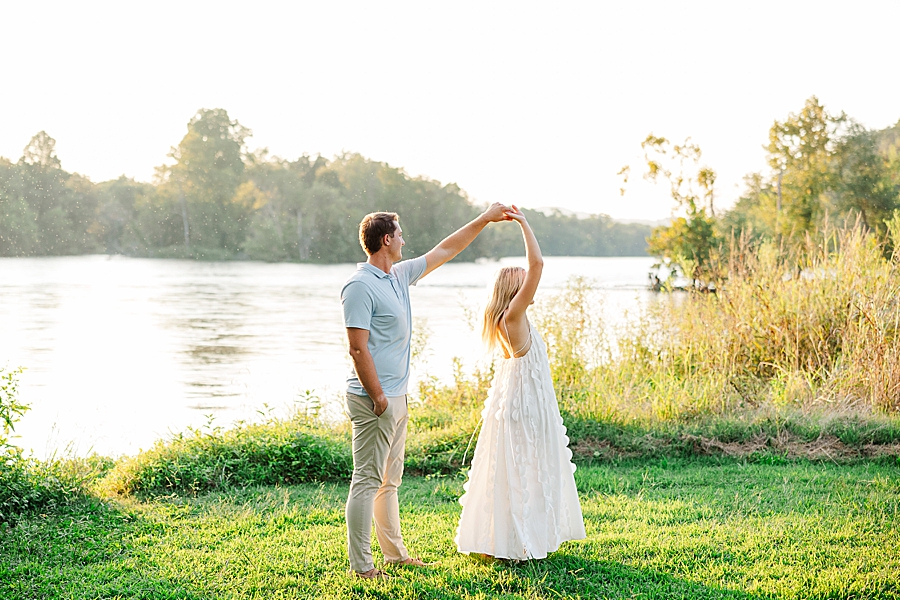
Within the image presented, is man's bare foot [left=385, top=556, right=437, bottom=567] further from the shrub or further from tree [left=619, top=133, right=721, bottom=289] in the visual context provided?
tree [left=619, top=133, right=721, bottom=289]

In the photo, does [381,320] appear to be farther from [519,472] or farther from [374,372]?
[519,472]

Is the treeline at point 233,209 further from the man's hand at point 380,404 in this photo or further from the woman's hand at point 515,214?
the man's hand at point 380,404

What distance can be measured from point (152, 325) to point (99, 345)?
3536 millimetres

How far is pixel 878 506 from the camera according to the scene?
4867 mm

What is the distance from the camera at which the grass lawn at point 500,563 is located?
359 cm

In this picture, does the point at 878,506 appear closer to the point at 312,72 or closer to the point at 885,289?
the point at 885,289

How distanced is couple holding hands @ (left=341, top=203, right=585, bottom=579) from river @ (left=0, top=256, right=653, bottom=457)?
0.35 m

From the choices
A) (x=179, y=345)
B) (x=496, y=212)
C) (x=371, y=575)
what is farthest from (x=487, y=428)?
(x=179, y=345)

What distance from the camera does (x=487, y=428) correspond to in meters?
3.86

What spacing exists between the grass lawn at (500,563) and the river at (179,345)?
1.17 metres

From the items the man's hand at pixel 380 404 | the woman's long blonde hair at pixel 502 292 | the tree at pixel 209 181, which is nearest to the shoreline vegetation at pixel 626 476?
the man's hand at pixel 380 404

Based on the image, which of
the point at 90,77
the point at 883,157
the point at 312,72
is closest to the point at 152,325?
the point at 312,72

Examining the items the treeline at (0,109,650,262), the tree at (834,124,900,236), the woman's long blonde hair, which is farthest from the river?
→ the tree at (834,124,900,236)

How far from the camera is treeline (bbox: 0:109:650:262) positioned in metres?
32.5
